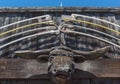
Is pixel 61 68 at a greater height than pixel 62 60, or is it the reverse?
pixel 62 60

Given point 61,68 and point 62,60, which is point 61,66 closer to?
point 61,68

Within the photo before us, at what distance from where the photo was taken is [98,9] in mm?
12273

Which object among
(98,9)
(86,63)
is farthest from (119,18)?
(86,63)

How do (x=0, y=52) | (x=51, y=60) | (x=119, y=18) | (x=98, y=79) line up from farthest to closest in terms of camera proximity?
(x=119, y=18) → (x=0, y=52) → (x=98, y=79) → (x=51, y=60)

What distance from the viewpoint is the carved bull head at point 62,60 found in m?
8.26

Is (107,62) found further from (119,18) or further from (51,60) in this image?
(119,18)

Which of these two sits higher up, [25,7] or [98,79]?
[25,7]

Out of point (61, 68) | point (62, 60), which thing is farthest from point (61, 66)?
A: point (62, 60)

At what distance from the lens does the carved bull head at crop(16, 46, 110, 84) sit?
8258mm

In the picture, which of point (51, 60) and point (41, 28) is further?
point (41, 28)

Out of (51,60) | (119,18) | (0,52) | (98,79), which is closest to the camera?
(51,60)

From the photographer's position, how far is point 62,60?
8531mm

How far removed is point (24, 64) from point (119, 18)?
4.28 metres

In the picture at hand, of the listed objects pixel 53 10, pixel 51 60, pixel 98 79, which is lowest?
pixel 98 79
